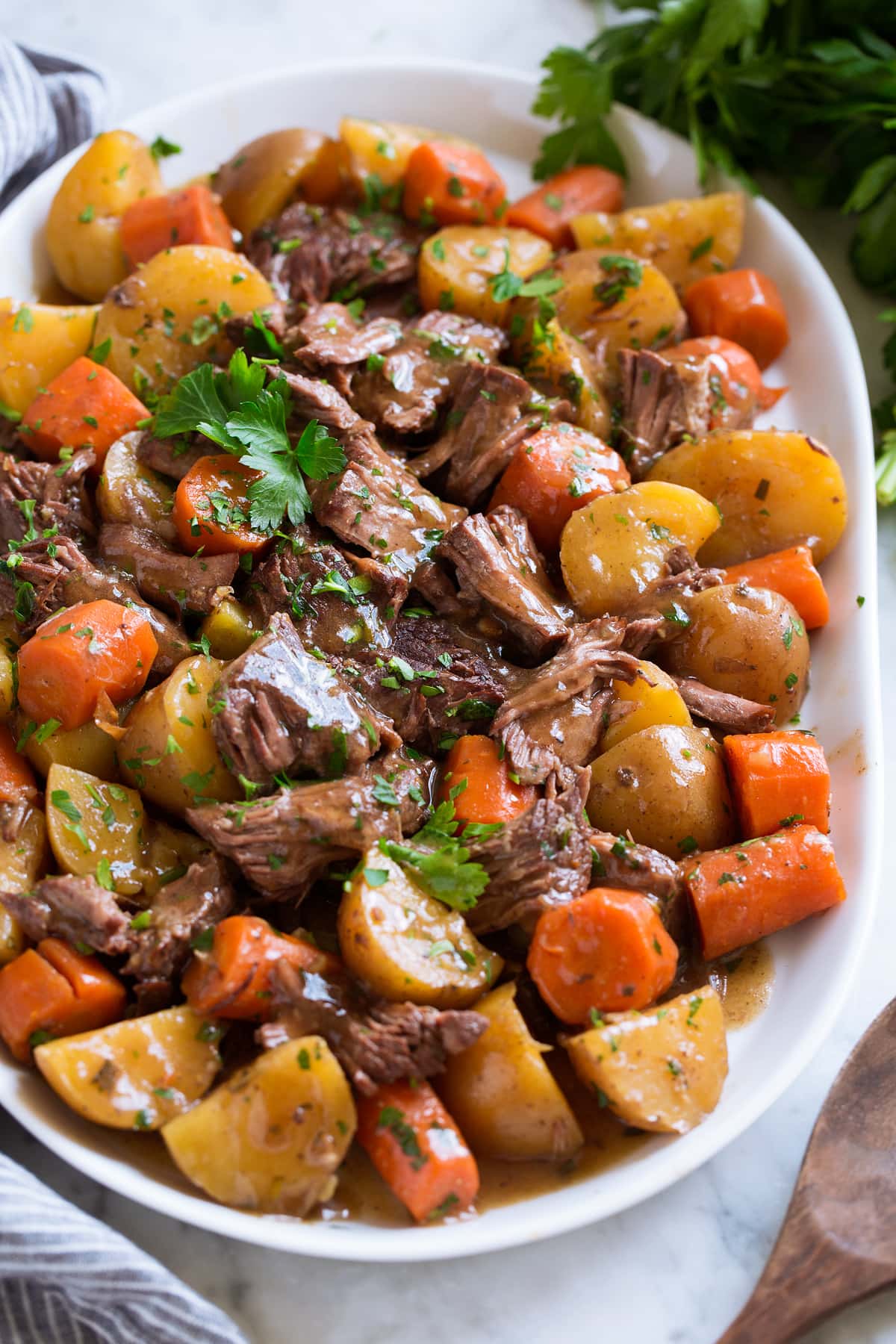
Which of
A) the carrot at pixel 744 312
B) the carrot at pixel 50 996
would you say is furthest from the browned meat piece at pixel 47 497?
the carrot at pixel 744 312

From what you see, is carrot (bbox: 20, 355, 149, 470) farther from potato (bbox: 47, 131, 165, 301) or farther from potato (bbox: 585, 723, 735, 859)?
potato (bbox: 585, 723, 735, 859)

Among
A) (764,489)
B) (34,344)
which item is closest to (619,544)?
(764,489)

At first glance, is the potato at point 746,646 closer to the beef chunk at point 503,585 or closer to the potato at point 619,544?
the potato at point 619,544

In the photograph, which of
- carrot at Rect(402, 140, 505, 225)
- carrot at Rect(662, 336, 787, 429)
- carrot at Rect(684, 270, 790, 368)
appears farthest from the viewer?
carrot at Rect(402, 140, 505, 225)

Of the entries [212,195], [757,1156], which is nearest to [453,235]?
[212,195]

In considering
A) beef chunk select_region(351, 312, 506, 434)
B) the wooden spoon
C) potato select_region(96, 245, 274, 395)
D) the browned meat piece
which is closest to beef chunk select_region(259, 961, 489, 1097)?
the wooden spoon
